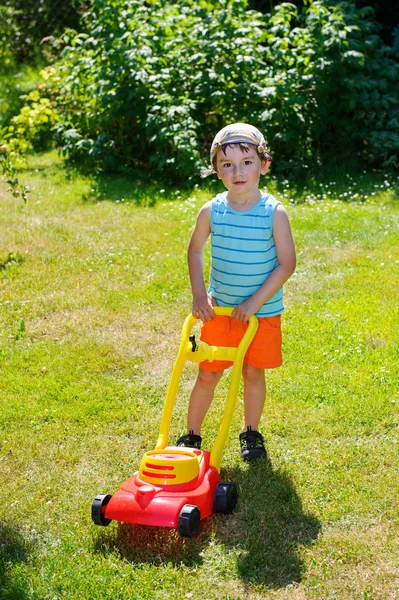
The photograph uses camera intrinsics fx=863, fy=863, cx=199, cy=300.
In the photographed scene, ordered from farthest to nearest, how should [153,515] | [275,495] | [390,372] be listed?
[390,372] → [275,495] → [153,515]

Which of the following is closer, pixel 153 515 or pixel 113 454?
pixel 153 515

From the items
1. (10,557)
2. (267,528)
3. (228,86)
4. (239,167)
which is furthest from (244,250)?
(228,86)

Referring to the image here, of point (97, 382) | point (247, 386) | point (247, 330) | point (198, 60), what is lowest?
point (97, 382)

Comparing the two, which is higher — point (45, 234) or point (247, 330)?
point (247, 330)

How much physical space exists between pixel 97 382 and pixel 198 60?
172 inches

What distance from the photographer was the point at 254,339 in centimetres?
361

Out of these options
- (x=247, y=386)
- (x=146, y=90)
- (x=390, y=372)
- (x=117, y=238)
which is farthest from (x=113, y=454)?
(x=146, y=90)

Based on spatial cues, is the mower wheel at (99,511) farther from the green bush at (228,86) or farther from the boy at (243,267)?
the green bush at (228,86)

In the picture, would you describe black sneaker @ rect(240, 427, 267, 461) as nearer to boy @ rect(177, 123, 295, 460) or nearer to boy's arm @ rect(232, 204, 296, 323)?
boy @ rect(177, 123, 295, 460)

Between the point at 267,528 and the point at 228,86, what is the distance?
5.46 meters

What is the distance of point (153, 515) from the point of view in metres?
3.01

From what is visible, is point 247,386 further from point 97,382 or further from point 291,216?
point 291,216

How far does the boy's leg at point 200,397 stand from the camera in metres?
3.69

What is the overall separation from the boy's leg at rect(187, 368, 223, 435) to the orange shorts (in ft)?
0.20
